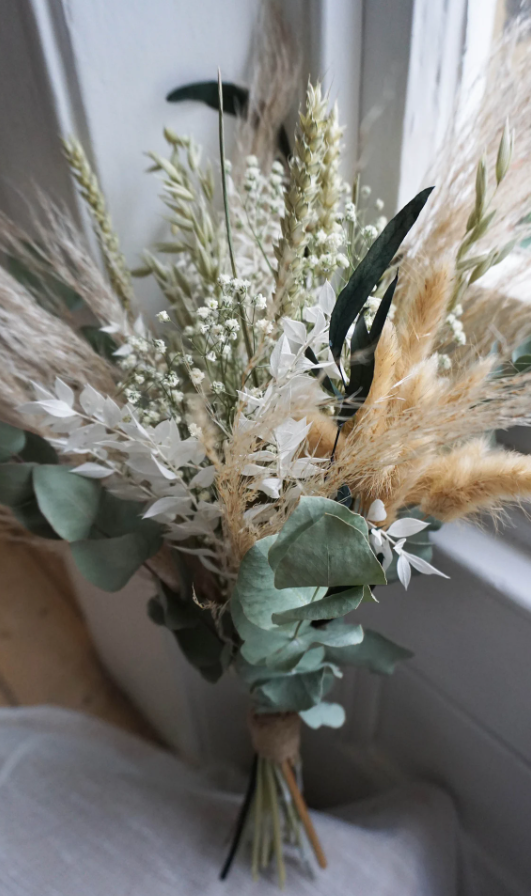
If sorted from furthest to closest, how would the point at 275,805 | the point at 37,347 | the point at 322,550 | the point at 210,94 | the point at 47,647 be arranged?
the point at 47,647
the point at 275,805
the point at 210,94
the point at 37,347
the point at 322,550

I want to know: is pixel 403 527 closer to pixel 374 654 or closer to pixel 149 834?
pixel 374 654

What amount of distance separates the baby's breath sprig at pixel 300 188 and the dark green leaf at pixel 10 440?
23cm

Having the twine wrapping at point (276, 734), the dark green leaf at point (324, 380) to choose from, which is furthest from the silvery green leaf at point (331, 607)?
the twine wrapping at point (276, 734)

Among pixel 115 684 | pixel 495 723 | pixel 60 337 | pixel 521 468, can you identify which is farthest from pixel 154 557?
pixel 115 684

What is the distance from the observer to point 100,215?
1.52 ft

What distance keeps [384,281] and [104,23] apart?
31 cm

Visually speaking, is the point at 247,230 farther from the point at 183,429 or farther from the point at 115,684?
the point at 115,684

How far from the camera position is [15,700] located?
3.88 feet

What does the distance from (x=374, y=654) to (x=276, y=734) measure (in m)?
0.16

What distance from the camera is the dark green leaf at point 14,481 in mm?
431

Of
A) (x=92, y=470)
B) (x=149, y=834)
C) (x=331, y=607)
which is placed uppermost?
(x=92, y=470)

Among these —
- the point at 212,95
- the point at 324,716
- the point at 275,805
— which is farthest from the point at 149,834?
the point at 212,95

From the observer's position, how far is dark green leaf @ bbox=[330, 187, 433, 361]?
0.89ft

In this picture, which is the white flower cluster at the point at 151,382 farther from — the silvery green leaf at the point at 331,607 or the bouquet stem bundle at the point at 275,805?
the bouquet stem bundle at the point at 275,805
